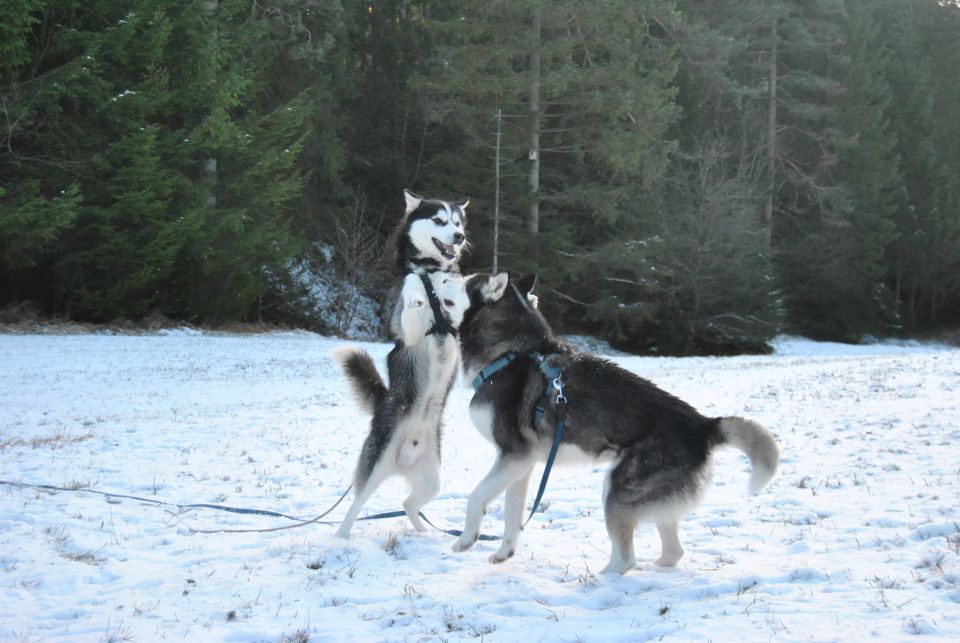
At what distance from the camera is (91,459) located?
25.3ft

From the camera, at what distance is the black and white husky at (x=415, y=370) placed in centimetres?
549

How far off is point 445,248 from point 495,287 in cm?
64

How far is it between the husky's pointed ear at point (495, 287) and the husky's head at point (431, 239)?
1.76 ft

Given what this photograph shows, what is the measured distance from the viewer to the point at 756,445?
445 cm

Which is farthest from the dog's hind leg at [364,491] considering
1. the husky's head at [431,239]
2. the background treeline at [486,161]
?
the background treeline at [486,161]

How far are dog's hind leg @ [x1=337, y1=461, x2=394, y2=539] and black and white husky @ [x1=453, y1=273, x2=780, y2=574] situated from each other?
0.75m

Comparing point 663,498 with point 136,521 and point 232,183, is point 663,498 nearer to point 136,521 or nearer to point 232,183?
point 136,521

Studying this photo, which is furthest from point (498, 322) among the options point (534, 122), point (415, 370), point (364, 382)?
point (534, 122)

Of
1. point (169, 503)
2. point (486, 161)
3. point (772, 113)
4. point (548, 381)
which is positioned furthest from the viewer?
point (772, 113)

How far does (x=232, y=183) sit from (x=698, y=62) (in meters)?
19.3

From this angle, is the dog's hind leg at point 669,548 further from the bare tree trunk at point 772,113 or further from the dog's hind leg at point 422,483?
the bare tree trunk at point 772,113

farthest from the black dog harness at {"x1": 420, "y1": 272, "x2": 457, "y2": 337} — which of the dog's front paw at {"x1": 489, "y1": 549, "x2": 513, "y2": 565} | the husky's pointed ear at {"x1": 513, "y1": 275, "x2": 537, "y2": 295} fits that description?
the dog's front paw at {"x1": 489, "y1": 549, "x2": 513, "y2": 565}

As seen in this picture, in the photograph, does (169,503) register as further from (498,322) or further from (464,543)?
(498,322)

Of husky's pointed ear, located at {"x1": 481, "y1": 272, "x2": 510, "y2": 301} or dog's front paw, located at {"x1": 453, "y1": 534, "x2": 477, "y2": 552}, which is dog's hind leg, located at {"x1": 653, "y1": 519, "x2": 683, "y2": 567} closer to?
dog's front paw, located at {"x1": 453, "y1": 534, "x2": 477, "y2": 552}
